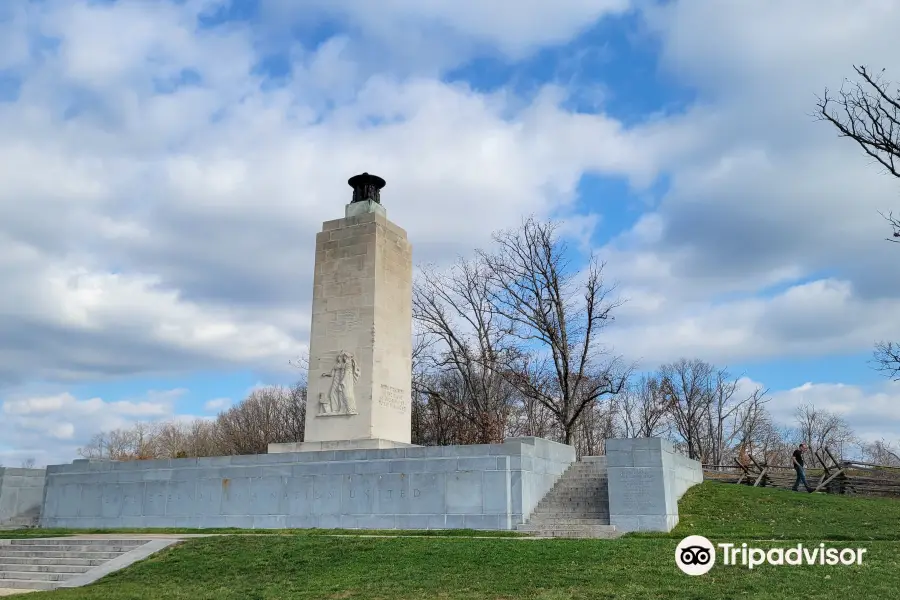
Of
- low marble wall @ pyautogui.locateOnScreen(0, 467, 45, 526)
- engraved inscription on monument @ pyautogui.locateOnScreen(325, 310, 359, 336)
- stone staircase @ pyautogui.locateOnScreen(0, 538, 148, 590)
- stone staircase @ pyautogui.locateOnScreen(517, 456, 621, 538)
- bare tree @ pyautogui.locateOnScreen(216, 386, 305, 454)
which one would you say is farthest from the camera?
bare tree @ pyautogui.locateOnScreen(216, 386, 305, 454)

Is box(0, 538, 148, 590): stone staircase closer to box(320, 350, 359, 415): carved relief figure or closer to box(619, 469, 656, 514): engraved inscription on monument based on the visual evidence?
box(320, 350, 359, 415): carved relief figure

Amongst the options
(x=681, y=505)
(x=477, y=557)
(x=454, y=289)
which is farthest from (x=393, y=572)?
(x=454, y=289)

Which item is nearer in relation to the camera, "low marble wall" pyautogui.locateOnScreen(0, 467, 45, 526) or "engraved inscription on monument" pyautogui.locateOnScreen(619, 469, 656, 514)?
"engraved inscription on monument" pyautogui.locateOnScreen(619, 469, 656, 514)

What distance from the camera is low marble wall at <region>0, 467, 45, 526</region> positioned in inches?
1126

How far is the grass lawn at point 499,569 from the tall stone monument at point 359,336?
5157 millimetres

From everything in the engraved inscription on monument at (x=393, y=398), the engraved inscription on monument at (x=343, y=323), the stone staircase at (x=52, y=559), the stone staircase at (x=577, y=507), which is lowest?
the stone staircase at (x=52, y=559)

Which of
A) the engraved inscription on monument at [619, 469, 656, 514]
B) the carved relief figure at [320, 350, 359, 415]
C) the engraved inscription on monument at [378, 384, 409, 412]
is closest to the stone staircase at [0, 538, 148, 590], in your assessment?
the carved relief figure at [320, 350, 359, 415]

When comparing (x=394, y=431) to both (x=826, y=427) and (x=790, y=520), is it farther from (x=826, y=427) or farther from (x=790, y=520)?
(x=826, y=427)

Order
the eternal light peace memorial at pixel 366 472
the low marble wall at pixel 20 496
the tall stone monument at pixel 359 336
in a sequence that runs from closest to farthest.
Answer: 1. the eternal light peace memorial at pixel 366 472
2. the tall stone monument at pixel 359 336
3. the low marble wall at pixel 20 496

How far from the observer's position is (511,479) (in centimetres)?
1986

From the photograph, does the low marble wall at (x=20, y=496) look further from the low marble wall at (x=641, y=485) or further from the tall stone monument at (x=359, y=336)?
the low marble wall at (x=641, y=485)

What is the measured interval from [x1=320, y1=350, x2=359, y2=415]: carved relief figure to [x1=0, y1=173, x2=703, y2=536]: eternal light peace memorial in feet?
0.14

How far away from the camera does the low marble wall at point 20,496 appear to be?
28594mm

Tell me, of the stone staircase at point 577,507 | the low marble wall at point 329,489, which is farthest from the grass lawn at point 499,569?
the low marble wall at point 329,489
